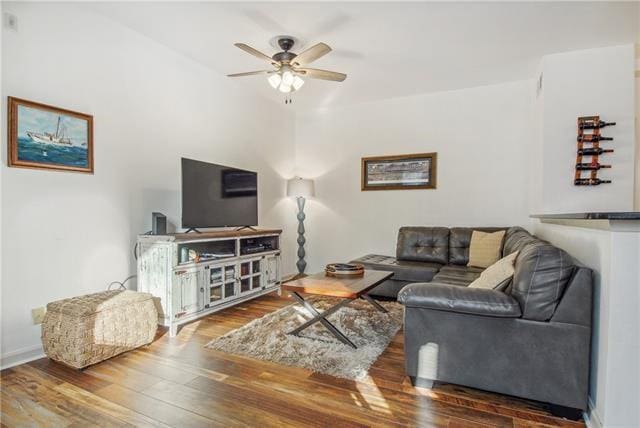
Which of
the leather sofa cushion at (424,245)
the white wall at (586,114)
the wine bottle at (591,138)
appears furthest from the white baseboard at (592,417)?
the wine bottle at (591,138)

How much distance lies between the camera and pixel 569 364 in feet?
5.53

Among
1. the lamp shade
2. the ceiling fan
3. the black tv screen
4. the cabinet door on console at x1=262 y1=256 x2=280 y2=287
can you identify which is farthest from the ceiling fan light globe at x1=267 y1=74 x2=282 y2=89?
the lamp shade

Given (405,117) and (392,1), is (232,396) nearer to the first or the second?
(392,1)

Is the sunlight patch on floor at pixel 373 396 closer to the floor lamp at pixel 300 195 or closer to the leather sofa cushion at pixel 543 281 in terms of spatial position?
the leather sofa cushion at pixel 543 281

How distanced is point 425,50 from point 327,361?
9.92ft

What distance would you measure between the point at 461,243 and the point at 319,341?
92.1 inches

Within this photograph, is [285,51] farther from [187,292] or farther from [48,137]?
[187,292]

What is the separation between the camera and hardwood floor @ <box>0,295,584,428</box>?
5.53 ft

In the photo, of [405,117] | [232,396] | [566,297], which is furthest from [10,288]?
[405,117]

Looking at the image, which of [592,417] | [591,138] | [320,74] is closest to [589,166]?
[591,138]

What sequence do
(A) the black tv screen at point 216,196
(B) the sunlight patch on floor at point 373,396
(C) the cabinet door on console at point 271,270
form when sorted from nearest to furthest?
(B) the sunlight patch on floor at point 373,396 → (A) the black tv screen at point 216,196 → (C) the cabinet door on console at point 271,270

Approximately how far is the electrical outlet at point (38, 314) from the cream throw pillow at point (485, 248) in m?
3.98

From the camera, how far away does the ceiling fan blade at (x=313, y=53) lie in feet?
8.28

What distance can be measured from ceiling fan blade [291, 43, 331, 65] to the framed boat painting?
176cm
